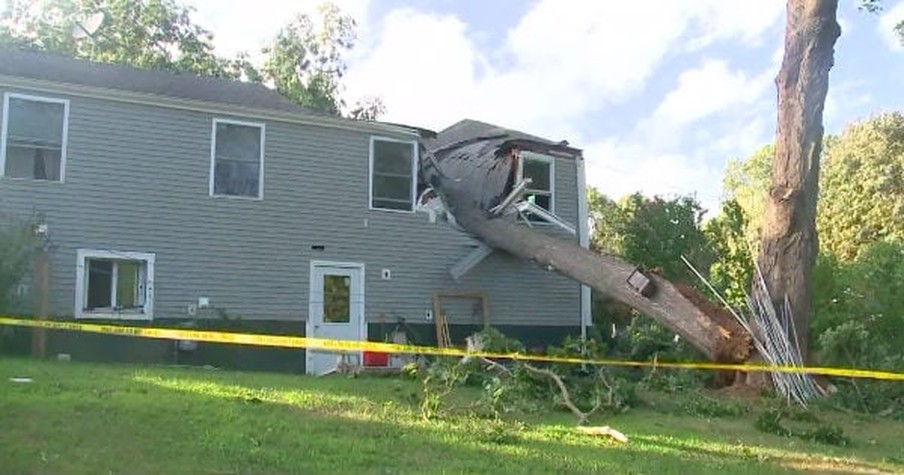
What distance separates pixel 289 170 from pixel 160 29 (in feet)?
49.9

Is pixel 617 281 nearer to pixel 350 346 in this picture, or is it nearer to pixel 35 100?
pixel 350 346

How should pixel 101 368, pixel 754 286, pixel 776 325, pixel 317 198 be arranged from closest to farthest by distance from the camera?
1. pixel 101 368
2. pixel 776 325
3. pixel 754 286
4. pixel 317 198

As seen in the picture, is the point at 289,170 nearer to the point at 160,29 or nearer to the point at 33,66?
the point at 33,66

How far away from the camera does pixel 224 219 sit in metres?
16.9

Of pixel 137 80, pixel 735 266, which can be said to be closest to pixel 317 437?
pixel 137 80

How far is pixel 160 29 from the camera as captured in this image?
99.9ft

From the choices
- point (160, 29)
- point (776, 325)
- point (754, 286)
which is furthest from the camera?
point (160, 29)

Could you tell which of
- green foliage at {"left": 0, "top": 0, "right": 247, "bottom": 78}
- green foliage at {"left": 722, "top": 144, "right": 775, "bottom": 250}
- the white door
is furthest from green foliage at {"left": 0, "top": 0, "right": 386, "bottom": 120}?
green foliage at {"left": 722, "top": 144, "right": 775, "bottom": 250}

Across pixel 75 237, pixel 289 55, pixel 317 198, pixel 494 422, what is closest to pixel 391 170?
pixel 317 198

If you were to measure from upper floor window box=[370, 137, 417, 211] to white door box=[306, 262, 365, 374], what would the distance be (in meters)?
1.43

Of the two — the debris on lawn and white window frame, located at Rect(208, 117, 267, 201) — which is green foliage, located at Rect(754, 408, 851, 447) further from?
white window frame, located at Rect(208, 117, 267, 201)

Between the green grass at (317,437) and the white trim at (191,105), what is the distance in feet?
17.4

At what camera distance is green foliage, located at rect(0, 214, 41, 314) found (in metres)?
14.0

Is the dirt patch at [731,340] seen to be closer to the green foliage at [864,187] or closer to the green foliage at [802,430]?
the green foliage at [802,430]
